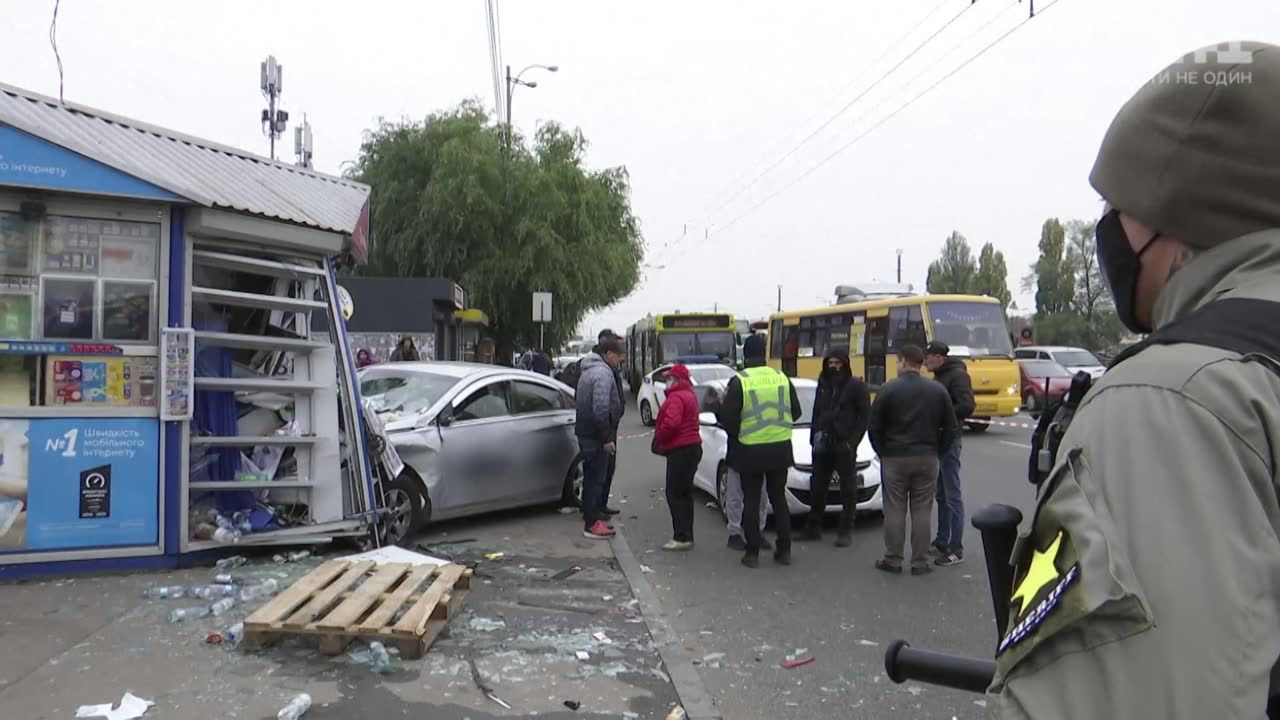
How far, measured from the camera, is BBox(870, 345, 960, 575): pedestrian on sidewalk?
24.4 ft

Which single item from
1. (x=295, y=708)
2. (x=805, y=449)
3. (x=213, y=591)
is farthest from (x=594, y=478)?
(x=295, y=708)

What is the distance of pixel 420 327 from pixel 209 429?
13330 millimetres

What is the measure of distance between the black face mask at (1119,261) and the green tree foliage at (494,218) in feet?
82.9

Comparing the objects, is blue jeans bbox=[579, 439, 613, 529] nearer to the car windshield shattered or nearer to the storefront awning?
the car windshield shattered

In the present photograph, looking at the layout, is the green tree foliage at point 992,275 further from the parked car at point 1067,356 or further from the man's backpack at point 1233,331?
the man's backpack at point 1233,331

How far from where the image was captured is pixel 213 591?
238 inches

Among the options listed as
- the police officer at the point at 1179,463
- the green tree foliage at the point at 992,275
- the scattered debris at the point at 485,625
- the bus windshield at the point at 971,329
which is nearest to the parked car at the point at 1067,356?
the bus windshield at the point at 971,329

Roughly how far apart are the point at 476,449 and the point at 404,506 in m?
0.99

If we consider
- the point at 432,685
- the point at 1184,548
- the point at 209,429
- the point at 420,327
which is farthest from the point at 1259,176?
the point at 420,327

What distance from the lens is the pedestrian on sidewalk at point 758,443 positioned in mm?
7812

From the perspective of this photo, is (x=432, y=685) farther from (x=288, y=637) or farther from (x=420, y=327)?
(x=420, y=327)

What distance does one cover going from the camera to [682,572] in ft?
25.2

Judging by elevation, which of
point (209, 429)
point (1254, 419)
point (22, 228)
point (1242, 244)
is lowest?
point (209, 429)

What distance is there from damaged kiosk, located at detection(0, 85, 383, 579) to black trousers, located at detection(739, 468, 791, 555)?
3195 millimetres
